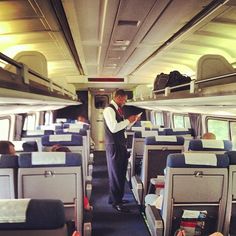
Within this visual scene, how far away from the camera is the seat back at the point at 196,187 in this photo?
3.32m

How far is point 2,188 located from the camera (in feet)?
10.4

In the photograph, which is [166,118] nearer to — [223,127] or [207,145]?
[223,127]

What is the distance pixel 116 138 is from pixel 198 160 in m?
2.32

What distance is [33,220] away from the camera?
1.59m

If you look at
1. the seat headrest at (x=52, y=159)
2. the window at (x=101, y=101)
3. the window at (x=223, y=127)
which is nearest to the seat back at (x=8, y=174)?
the seat headrest at (x=52, y=159)

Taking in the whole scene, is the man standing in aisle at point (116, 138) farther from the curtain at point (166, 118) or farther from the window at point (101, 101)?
the window at point (101, 101)

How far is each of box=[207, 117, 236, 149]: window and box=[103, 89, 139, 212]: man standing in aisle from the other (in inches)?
86.1

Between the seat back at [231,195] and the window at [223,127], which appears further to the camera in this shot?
the window at [223,127]

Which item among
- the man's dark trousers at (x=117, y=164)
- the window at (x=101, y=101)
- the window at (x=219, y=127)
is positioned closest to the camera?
the man's dark trousers at (x=117, y=164)

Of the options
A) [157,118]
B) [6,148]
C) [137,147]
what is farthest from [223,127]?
[157,118]

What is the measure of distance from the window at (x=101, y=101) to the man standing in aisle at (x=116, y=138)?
9.31 meters

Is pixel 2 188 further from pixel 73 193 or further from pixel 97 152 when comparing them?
pixel 97 152

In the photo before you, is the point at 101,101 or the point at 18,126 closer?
the point at 18,126

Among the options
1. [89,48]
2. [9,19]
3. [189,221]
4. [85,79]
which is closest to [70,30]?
[9,19]
